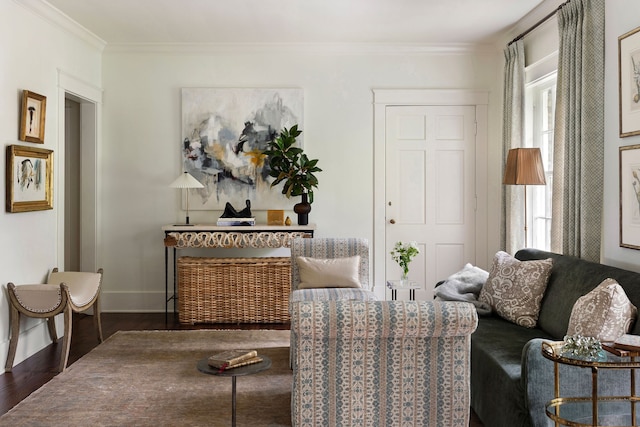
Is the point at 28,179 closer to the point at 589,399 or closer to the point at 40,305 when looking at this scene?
the point at 40,305

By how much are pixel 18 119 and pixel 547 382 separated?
3988 millimetres

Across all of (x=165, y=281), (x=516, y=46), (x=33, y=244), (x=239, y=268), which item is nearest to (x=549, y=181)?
(x=516, y=46)

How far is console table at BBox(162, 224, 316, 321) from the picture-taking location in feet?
18.1

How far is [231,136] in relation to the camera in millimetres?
5965

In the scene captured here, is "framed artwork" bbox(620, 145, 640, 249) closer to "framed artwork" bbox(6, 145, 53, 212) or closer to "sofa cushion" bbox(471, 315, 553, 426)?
"sofa cushion" bbox(471, 315, 553, 426)

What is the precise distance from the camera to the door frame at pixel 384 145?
5992mm

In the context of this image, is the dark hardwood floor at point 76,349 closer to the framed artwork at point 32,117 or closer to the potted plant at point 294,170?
the potted plant at point 294,170

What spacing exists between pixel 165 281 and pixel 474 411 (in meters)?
3.64

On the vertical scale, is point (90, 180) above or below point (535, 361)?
above

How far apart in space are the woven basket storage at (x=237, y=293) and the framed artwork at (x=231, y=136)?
75cm

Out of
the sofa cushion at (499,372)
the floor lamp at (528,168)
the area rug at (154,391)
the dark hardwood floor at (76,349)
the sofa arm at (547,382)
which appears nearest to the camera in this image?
the sofa arm at (547,382)

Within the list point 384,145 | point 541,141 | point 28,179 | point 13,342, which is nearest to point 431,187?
point 384,145

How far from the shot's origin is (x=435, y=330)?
2.34m

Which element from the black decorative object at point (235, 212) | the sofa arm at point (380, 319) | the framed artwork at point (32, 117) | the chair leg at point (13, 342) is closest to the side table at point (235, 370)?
the sofa arm at point (380, 319)
